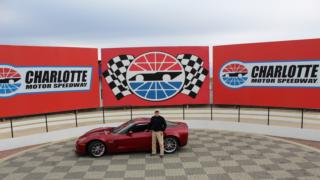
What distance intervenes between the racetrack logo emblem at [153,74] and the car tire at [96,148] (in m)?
7.45

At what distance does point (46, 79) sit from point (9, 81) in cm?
181

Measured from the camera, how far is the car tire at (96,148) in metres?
8.73

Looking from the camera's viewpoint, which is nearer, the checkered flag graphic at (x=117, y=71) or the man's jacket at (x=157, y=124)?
the man's jacket at (x=157, y=124)

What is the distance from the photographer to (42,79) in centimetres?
1463

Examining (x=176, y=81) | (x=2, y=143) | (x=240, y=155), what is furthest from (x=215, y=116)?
(x=2, y=143)

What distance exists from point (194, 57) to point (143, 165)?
31.5 feet

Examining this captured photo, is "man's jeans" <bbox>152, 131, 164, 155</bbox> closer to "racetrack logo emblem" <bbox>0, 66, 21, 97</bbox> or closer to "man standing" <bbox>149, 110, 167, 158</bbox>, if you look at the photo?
"man standing" <bbox>149, 110, 167, 158</bbox>

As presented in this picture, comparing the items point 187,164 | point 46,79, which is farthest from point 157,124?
point 46,79

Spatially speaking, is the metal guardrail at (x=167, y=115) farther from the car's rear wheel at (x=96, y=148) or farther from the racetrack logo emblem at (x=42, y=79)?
the car's rear wheel at (x=96, y=148)

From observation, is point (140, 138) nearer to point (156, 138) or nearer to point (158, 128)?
point (156, 138)

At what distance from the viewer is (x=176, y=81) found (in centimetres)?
1611

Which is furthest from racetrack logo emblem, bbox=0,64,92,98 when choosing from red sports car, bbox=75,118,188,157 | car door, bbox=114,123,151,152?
car door, bbox=114,123,151,152

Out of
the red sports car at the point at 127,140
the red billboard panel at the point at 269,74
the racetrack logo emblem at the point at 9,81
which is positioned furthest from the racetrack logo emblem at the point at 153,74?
the red sports car at the point at 127,140

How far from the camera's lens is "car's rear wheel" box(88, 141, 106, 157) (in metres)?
8.73
